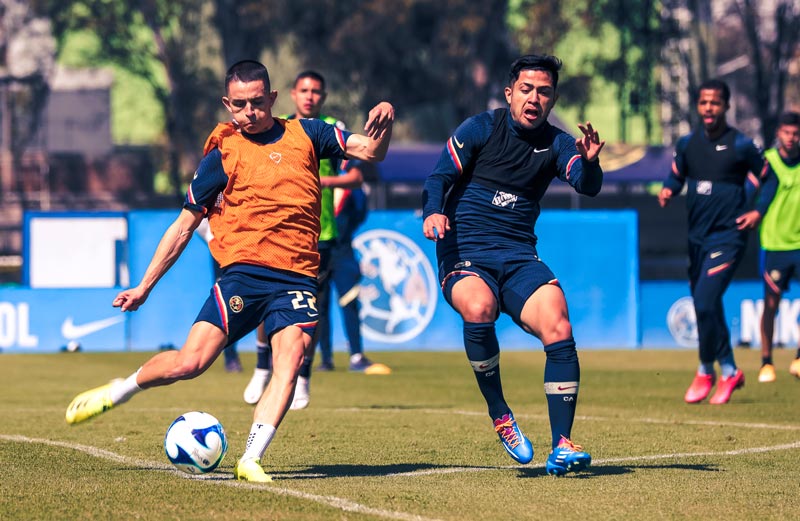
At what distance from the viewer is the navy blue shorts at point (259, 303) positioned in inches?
282

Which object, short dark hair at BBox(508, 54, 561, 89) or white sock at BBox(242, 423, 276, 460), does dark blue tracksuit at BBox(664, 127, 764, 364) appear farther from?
white sock at BBox(242, 423, 276, 460)

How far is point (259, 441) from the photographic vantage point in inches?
271

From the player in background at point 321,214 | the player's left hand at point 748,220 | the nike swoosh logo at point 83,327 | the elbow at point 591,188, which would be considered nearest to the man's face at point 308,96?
the player in background at point 321,214

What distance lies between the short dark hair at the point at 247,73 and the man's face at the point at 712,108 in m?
4.99

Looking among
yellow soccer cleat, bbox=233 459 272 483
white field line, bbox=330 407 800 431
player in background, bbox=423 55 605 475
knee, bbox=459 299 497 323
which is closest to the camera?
yellow soccer cleat, bbox=233 459 272 483

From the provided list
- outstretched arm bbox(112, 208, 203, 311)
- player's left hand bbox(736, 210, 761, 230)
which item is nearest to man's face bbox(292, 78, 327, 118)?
player's left hand bbox(736, 210, 761, 230)

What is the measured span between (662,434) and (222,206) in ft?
11.5

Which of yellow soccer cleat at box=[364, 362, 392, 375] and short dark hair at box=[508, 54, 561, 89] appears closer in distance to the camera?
short dark hair at box=[508, 54, 561, 89]

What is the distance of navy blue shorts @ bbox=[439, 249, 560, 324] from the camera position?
24.5 ft

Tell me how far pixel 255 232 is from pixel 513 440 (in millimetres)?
1701

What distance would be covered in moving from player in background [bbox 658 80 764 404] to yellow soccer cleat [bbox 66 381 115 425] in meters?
5.34

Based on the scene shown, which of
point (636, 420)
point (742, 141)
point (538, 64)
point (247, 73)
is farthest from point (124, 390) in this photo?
point (742, 141)

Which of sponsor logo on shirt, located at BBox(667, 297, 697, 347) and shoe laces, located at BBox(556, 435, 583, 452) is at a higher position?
shoe laces, located at BBox(556, 435, 583, 452)

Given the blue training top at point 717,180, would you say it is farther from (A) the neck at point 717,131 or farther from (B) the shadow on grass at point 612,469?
(B) the shadow on grass at point 612,469
